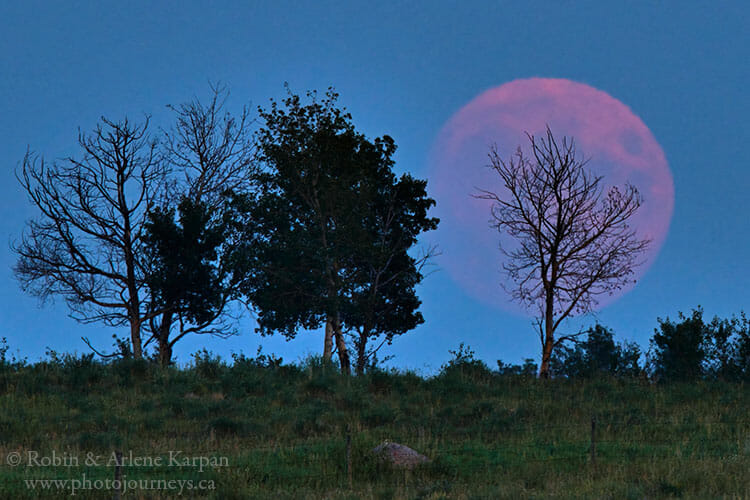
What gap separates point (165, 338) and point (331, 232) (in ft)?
34.5

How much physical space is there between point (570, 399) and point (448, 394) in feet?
15.4

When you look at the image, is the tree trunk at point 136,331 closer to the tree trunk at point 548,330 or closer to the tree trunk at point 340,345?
the tree trunk at point 340,345

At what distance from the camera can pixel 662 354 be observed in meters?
44.0

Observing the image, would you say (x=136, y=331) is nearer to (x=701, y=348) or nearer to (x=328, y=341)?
(x=328, y=341)

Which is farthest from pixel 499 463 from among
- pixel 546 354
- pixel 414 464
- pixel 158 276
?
pixel 158 276

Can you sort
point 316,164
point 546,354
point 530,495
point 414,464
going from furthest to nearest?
point 316,164, point 546,354, point 414,464, point 530,495

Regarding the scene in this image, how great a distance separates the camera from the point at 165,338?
41688 millimetres

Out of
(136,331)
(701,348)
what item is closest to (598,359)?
(701,348)

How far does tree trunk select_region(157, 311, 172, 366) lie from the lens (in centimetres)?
4119

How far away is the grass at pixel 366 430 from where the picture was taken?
58.4 ft

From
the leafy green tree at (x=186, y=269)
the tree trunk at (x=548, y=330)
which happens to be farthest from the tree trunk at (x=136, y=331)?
the tree trunk at (x=548, y=330)

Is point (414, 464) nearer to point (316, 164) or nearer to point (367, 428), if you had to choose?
point (367, 428)

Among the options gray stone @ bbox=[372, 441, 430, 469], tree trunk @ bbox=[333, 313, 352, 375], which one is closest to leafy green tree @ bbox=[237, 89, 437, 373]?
tree trunk @ bbox=[333, 313, 352, 375]

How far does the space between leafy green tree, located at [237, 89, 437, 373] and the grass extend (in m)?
4.90
